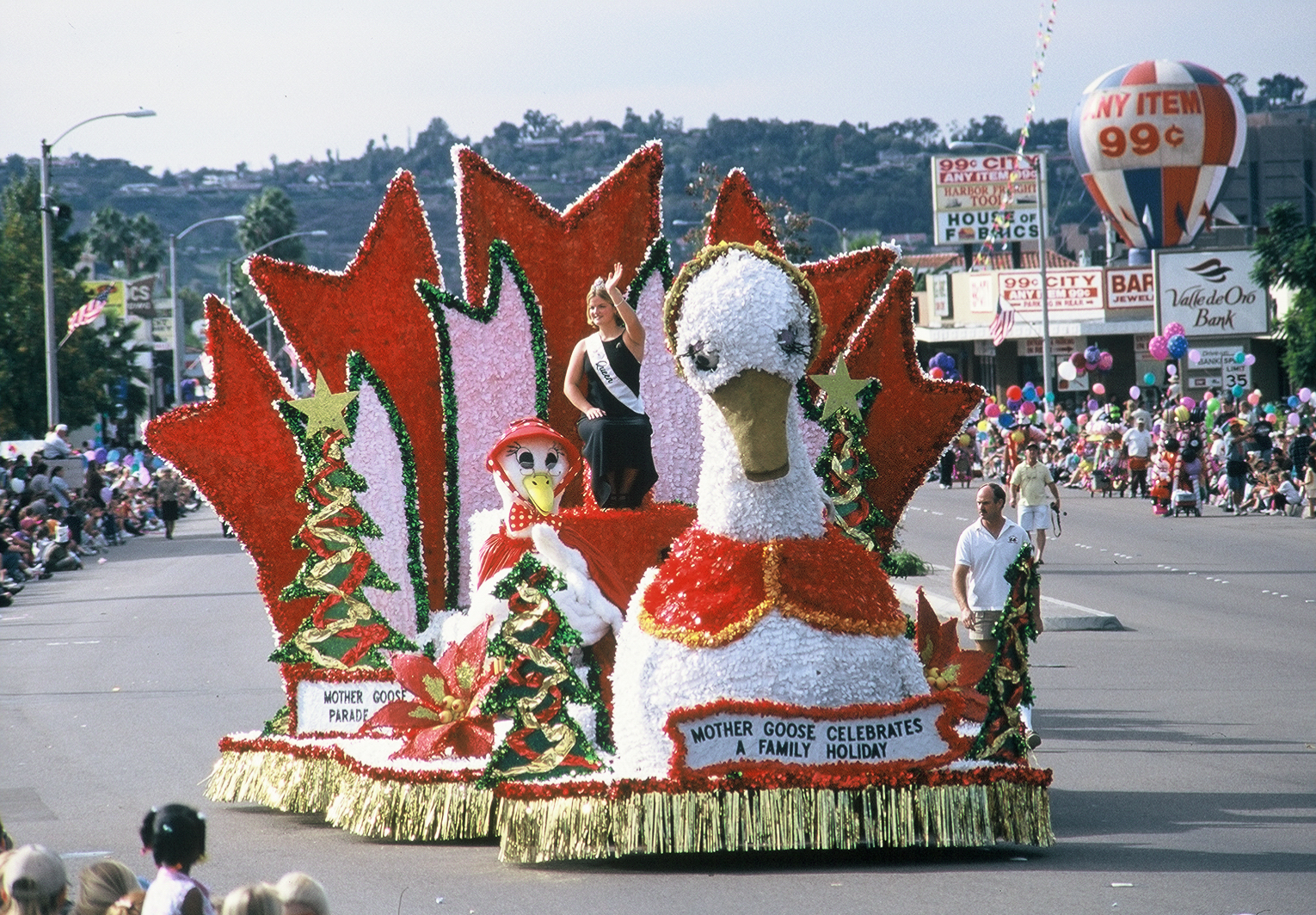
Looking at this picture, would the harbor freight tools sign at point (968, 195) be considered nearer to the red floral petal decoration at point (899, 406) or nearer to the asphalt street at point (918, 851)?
the asphalt street at point (918, 851)

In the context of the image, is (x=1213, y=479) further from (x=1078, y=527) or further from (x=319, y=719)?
(x=319, y=719)

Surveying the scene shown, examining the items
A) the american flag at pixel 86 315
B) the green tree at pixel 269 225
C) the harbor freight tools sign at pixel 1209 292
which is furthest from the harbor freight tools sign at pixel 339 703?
the green tree at pixel 269 225

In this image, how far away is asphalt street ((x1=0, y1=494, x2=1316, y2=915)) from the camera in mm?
6895

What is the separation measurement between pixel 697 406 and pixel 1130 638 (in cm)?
777

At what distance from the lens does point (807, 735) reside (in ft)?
23.4

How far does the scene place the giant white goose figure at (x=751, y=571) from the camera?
7.16 meters

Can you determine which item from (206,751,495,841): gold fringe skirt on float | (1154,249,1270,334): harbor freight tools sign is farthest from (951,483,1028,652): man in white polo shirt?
(1154,249,1270,334): harbor freight tools sign

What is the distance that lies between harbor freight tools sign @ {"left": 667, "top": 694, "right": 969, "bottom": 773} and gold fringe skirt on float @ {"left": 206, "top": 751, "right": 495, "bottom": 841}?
1.21 metres

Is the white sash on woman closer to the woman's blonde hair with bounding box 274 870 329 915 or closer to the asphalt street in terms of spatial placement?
the asphalt street

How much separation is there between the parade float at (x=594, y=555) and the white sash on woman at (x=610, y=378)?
1.25ft

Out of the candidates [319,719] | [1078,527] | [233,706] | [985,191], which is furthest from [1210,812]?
[985,191]

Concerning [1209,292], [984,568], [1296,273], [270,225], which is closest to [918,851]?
[984,568]

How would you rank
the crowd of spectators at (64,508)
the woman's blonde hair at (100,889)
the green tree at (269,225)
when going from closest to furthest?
the woman's blonde hair at (100,889)
the crowd of spectators at (64,508)
the green tree at (269,225)

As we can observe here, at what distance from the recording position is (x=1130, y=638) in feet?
52.0
